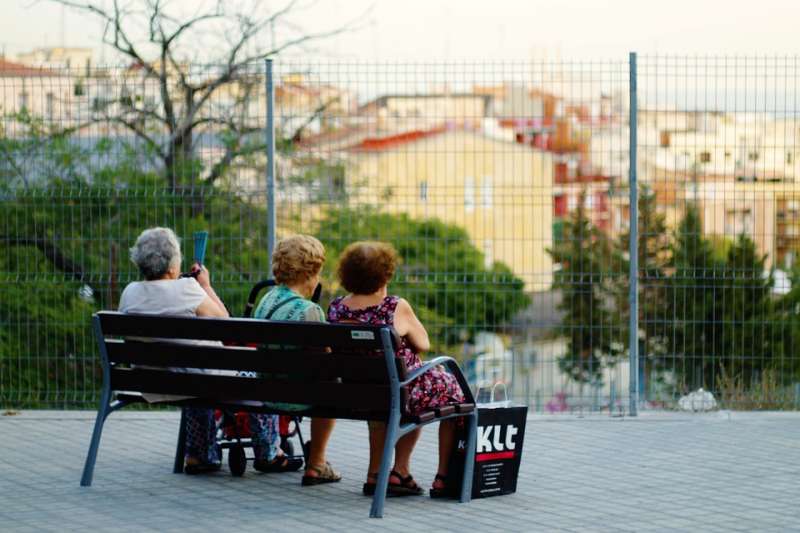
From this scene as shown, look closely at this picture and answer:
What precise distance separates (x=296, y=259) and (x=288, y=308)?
0.26 metres

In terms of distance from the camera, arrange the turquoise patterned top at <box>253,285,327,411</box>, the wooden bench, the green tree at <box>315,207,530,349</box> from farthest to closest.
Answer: the green tree at <box>315,207,530,349</box> → the turquoise patterned top at <box>253,285,327,411</box> → the wooden bench

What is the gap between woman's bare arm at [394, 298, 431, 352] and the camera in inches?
258

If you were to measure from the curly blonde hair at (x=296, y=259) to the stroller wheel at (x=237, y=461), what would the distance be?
104 cm

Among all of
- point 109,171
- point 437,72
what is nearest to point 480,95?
point 437,72

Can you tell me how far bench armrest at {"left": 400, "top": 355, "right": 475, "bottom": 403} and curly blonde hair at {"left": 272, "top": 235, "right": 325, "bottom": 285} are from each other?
0.87 meters

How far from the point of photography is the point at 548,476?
291 inches

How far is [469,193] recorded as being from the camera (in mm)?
9898

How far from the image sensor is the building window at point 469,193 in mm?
9867

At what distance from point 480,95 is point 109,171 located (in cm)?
338

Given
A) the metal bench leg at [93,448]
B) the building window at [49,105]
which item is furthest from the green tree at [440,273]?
the metal bench leg at [93,448]

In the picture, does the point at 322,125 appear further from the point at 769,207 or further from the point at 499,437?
the point at 499,437

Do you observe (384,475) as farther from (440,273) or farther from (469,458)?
(440,273)

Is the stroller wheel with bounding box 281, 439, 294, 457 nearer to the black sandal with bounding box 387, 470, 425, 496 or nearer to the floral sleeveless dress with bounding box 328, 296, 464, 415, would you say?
the black sandal with bounding box 387, 470, 425, 496

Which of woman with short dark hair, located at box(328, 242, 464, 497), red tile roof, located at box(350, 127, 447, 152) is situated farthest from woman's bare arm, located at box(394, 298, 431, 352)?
red tile roof, located at box(350, 127, 447, 152)
